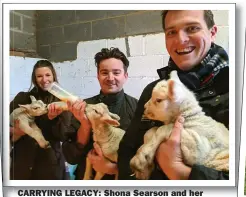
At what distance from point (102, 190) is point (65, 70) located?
0.63 metres

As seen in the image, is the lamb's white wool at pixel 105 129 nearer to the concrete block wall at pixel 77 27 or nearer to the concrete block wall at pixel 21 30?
the concrete block wall at pixel 77 27

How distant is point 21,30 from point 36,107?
40 cm

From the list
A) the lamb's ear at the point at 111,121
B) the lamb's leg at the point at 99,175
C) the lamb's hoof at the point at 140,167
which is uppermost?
the lamb's ear at the point at 111,121

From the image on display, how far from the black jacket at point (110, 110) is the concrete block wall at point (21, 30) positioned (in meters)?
0.41

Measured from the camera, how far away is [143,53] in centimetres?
152

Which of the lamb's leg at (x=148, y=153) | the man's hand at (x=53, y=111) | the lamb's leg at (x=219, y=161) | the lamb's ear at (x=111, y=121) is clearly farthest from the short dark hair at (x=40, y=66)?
the lamb's leg at (x=219, y=161)

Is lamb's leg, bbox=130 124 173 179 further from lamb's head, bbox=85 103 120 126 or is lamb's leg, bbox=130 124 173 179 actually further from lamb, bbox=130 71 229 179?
lamb's head, bbox=85 103 120 126

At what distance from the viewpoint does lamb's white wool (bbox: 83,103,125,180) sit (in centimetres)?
151

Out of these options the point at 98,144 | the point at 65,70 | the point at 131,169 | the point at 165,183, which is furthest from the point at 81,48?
the point at 165,183

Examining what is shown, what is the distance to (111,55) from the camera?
4.99 ft

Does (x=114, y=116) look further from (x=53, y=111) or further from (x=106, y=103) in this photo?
(x=53, y=111)

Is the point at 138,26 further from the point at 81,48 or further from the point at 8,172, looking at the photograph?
the point at 8,172

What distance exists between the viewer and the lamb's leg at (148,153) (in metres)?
1.48

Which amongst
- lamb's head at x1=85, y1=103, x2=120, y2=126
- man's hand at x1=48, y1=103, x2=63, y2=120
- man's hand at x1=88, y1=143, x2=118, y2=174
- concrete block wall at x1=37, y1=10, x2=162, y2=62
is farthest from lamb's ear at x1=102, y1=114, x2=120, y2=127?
concrete block wall at x1=37, y1=10, x2=162, y2=62
